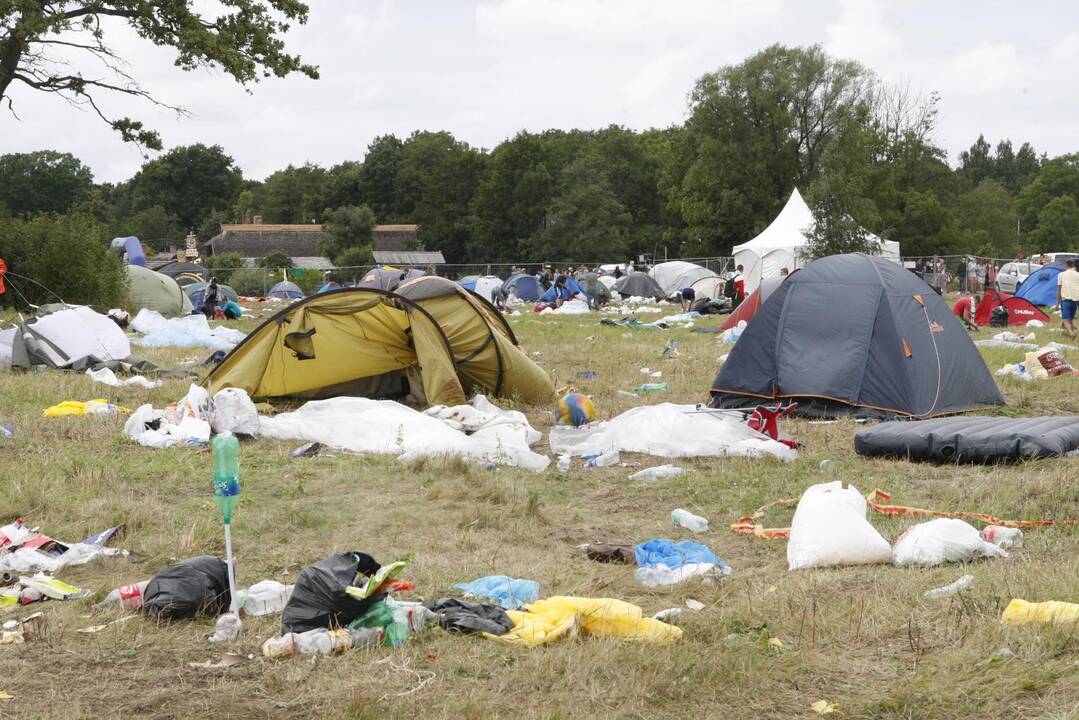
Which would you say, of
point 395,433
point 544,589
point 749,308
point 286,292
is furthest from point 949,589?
point 286,292

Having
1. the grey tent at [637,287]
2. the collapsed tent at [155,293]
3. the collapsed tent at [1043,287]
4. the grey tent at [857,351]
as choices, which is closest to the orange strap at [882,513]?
the grey tent at [857,351]

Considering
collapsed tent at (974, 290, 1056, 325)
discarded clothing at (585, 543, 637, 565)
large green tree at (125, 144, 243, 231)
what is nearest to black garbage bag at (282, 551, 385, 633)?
discarded clothing at (585, 543, 637, 565)

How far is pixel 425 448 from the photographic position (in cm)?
859

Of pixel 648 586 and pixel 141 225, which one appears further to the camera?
pixel 141 225

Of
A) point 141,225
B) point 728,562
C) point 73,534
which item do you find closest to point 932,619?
point 728,562

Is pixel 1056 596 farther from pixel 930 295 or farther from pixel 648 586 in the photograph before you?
pixel 930 295

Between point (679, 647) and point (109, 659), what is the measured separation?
2.15m

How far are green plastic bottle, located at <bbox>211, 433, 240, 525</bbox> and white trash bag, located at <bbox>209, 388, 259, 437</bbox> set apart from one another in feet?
16.1

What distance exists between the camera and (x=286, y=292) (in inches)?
1444

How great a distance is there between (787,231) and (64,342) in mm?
28662

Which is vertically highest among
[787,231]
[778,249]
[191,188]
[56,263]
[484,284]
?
[191,188]

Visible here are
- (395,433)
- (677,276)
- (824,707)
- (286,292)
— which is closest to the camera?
(824,707)

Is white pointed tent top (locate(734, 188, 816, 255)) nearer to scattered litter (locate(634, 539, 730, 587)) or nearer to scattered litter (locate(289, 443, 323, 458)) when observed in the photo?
scattered litter (locate(289, 443, 323, 458))

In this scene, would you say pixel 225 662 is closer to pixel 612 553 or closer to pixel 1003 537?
pixel 612 553
